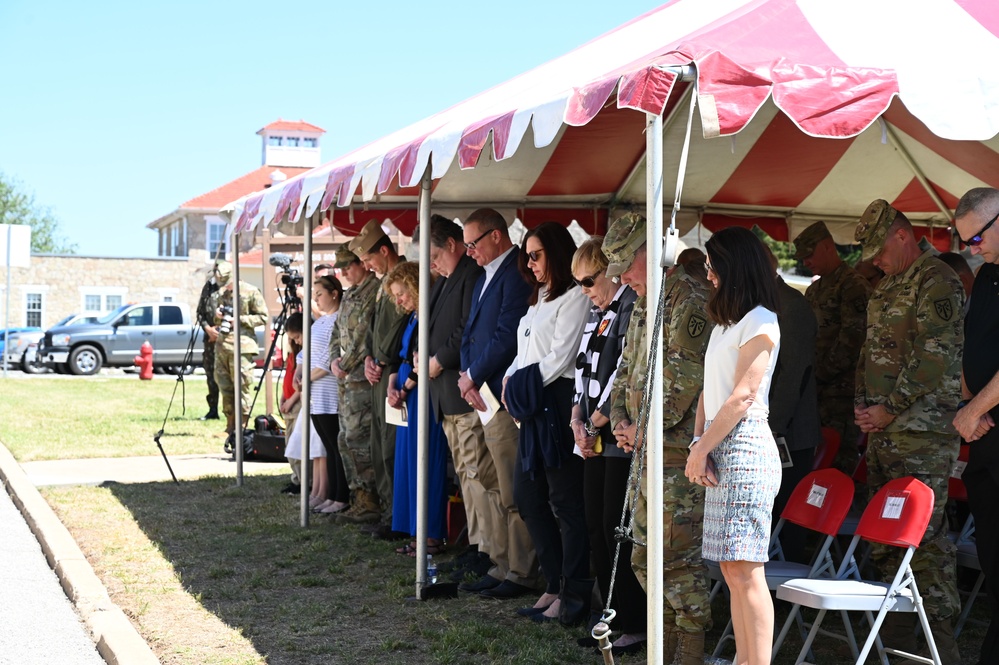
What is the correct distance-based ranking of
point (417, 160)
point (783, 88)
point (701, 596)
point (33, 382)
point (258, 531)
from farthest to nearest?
point (33, 382), point (258, 531), point (417, 160), point (701, 596), point (783, 88)

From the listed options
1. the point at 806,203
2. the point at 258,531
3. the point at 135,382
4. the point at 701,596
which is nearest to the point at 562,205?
the point at 806,203

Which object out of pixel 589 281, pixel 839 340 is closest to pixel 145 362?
pixel 839 340

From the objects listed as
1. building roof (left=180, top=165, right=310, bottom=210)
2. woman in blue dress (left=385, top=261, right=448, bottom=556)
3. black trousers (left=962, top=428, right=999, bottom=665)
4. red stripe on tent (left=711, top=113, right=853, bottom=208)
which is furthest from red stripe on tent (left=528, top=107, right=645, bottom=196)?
building roof (left=180, top=165, right=310, bottom=210)

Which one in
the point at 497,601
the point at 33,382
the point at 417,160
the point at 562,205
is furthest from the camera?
the point at 33,382

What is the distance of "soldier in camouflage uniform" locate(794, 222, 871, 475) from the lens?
21.1ft

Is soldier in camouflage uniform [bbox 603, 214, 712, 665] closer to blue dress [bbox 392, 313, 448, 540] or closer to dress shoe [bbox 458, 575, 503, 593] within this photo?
dress shoe [bbox 458, 575, 503, 593]

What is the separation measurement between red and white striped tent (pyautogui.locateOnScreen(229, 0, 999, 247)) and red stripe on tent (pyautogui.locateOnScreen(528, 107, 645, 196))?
2cm

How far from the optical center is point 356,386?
8.11 meters

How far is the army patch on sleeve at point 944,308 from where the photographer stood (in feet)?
15.3

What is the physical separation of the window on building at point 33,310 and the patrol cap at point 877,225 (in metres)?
43.8

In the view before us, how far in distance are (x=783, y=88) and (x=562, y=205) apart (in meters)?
5.16

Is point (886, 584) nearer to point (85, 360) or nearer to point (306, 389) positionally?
point (306, 389)

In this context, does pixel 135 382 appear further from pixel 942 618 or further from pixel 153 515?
pixel 942 618

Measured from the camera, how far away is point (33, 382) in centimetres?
2386
